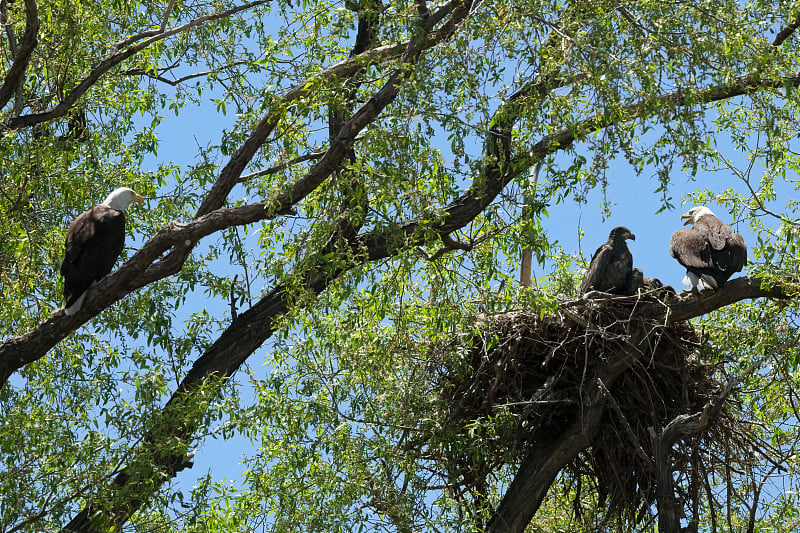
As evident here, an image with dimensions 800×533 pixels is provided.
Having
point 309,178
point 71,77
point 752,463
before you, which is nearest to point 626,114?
point 309,178

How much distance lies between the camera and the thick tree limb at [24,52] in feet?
26.9

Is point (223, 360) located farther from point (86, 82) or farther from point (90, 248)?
point (86, 82)

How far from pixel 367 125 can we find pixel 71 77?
12.6 ft

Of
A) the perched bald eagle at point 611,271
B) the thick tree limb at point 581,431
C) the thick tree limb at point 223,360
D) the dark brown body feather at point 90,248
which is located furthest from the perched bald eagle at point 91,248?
the perched bald eagle at point 611,271

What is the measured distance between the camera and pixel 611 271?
1001 cm

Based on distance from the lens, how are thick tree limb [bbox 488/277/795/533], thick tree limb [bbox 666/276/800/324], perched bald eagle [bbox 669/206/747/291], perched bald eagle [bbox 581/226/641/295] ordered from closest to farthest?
thick tree limb [bbox 666/276/800/324] → thick tree limb [bbox 488/277/795/533] → perched bald eagle [bbox 669/206/747/291] → perched bald eagle [bbox 581/226/641/295]

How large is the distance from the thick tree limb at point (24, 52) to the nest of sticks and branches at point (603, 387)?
435 cm

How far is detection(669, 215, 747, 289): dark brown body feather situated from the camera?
9258 mm

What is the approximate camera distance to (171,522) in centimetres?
849

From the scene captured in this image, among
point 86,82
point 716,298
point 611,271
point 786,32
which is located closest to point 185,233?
point 86,82

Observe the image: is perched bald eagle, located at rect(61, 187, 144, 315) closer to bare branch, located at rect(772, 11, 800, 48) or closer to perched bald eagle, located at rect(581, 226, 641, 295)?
perched bald eagle, located at rect(581, 226, 641, 295)

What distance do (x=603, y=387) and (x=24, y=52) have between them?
18.5 feet

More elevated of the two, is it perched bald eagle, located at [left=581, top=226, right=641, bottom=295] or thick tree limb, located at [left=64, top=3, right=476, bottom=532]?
perched bald eagle, located at [left=581, top=226, right=641, bottom=295]

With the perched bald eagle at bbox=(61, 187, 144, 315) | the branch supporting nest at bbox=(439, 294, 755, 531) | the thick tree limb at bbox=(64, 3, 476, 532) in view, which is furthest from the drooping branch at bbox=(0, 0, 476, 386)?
the branch supporting nest at bbox=(439, 294, 755, 531)
